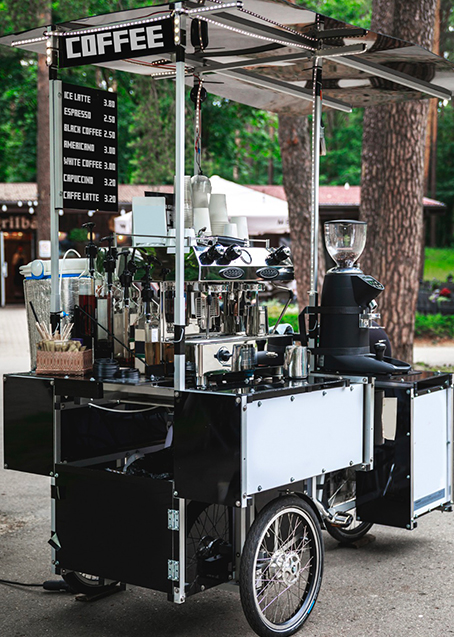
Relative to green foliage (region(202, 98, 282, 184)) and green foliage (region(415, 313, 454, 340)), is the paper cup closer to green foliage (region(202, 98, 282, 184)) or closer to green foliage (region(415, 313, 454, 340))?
green foliage (region(415, 313, 454, 340))

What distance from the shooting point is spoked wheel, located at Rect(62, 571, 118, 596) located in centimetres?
401

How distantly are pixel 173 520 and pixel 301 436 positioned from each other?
623 mm

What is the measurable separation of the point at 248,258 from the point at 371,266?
596 cm

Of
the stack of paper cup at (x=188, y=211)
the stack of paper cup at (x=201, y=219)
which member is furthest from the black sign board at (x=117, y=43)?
the stack of paper cup at (x=201, y=219)

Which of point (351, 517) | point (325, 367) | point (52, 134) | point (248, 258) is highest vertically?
point (52, 134)

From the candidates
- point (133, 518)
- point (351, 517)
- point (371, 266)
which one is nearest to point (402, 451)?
point (351, 517)

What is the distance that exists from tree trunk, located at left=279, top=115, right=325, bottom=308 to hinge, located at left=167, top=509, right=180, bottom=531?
7.89 meters

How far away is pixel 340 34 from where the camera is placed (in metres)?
4.29

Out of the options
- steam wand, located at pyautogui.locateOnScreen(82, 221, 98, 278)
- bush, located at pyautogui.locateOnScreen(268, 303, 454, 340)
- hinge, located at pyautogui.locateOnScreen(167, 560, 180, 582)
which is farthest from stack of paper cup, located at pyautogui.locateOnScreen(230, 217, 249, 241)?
bush, located at pyautogui.locateOnScreen(268, 303, 454, 340)

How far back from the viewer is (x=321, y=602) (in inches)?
157

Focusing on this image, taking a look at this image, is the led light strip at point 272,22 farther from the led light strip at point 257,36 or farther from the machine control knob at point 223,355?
the machine control knob at point 223,355

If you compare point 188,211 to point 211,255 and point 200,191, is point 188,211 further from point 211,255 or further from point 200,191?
point 211,255

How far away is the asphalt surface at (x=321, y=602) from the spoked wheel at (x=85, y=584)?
0.19 feet

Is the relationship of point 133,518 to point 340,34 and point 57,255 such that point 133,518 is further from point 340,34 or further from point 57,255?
point 340,34
